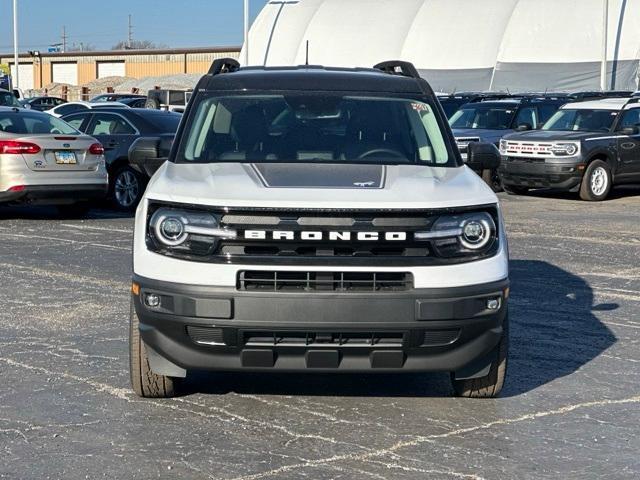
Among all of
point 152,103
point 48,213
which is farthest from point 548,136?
point 152,103

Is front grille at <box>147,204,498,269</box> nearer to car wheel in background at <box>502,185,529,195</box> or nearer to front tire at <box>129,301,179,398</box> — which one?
front tire at <box>129,301,179,398</box>

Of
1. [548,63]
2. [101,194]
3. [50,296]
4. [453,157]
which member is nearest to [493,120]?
[101,194]

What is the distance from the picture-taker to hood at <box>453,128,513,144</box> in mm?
22731

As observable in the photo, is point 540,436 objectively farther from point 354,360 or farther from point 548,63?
point 548,63

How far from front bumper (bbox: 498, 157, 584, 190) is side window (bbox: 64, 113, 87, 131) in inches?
298

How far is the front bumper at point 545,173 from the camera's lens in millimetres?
20344

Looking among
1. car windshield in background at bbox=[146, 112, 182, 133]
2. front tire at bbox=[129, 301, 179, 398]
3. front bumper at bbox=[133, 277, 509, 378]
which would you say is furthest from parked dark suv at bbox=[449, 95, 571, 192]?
front bumper at bbox=[133, 277, 509, 378]

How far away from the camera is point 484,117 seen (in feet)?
80.2

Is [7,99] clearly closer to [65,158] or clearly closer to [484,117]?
[484,117]

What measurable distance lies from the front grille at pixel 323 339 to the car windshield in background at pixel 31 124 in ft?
34.8

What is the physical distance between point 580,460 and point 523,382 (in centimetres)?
149

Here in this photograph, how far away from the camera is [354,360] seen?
18.6 ft

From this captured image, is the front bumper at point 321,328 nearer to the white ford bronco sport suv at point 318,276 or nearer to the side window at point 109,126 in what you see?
the white ford bronco sport suv at point 318,276

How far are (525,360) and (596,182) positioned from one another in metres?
13.8
